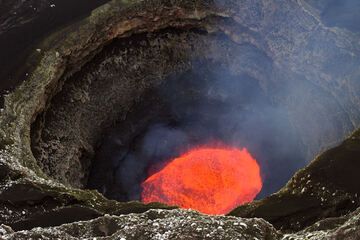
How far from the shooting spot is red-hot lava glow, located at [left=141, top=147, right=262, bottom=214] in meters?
28.8

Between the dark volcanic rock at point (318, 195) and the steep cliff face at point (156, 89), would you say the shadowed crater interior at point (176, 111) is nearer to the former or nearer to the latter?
the steep cliff face at point (156, 89)

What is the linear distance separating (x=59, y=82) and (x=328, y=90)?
16.3 metres

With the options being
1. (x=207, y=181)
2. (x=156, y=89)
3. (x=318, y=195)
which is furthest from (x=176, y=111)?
(x=318, y=195)

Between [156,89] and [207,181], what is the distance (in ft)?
25.3

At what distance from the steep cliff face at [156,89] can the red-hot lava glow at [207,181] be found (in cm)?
147

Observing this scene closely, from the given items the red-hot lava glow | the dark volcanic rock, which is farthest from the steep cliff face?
the red-hot lava glow

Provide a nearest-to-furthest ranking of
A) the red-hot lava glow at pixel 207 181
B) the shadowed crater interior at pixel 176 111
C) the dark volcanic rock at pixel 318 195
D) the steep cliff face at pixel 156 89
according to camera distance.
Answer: the dark volcanic rock at pixel 318 195 < the steep cliff face at pixel 156 89 < the shadowed crater interior at pixel 176 111 < the red-hot lava glow at pixel 207 181

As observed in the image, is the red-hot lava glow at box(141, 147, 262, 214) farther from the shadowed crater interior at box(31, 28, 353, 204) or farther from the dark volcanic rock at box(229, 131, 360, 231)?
the dark volcanic rock at box(229, 131, 360, 231)

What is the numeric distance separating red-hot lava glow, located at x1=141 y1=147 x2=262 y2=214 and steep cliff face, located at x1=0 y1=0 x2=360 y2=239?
1467mm

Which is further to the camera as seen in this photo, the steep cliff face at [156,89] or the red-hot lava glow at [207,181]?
the red-hot lava glow at [207,181]

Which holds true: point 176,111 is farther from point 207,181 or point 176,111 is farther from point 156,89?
point 207,181

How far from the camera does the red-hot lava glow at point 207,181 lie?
94.6 ft

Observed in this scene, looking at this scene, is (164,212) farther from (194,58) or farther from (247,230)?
(194,58)

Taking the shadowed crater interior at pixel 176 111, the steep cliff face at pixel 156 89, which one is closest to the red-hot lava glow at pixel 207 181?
the shadowed crater interior at pixel 176 111
